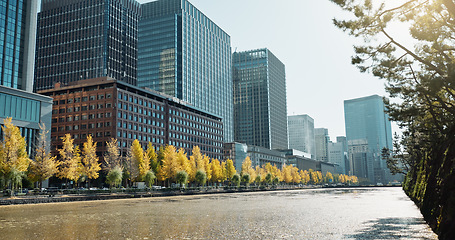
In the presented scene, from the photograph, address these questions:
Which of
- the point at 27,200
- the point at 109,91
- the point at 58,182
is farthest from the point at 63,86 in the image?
the point at 27,200

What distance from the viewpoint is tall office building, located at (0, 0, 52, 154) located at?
90.4 metres

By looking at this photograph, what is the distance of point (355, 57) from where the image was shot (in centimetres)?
2194

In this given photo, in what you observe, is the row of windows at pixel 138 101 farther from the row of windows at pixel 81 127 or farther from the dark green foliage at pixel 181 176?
the dark green foliage at pixel 181 176

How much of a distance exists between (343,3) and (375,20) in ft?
6.06

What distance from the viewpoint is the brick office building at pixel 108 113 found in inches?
4857

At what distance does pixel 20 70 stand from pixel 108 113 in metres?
27.9

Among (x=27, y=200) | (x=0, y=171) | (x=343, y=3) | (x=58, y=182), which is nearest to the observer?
(x=343, y=3)

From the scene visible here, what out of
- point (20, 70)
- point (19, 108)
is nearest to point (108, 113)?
point (20, 70)

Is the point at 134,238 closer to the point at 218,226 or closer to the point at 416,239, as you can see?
the point at 218,226

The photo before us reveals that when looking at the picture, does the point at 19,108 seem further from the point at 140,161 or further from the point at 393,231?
the point at 393,231

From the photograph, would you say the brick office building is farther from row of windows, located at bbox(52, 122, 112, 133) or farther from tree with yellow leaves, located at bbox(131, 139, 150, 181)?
tree with yellow leaves, located at bbox(131, 139, 150, 181)

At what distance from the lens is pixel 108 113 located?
404 feet

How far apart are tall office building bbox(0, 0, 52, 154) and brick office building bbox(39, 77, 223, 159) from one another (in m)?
20.8

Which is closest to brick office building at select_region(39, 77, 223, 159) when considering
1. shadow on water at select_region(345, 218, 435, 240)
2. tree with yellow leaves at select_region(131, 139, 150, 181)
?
tree with yellow leaves at select_region(131, 139, 150, 181)
